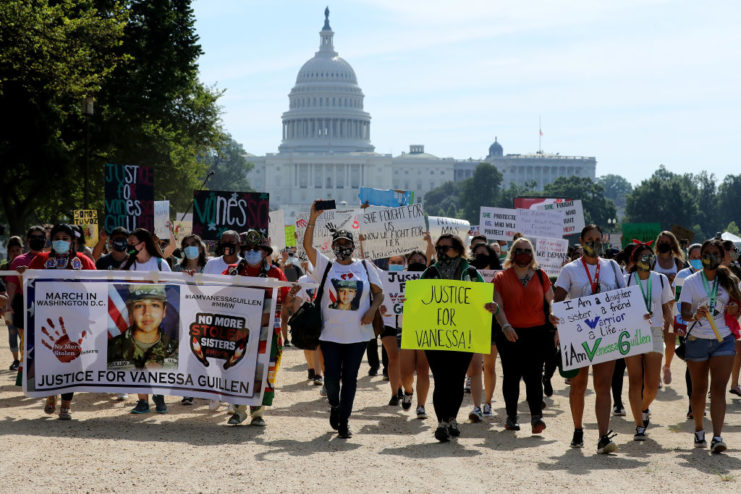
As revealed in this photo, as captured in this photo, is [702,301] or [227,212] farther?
[227,212]

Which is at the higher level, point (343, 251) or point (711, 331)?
point (343, 251)

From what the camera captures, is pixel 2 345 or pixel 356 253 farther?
pixel 2 345

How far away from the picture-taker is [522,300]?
9.02 meters

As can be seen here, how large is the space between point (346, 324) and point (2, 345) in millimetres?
9774

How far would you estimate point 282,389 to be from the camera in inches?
495

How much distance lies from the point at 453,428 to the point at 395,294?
3.03 m

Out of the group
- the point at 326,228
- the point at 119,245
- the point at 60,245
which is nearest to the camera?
the point at 60,245

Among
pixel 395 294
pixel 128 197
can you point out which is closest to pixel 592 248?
pixel 395 294

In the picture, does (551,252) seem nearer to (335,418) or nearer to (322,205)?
(322,205)

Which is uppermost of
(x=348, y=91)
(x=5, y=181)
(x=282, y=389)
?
(x=348, y=91)

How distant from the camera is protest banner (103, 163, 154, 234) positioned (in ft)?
55.6

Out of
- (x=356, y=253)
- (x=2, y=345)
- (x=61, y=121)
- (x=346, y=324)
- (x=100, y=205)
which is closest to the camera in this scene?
(x=346, y=324)

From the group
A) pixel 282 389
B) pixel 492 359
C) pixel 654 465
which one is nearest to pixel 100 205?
pixel 282 389

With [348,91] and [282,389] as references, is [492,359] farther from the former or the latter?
[348,91]
